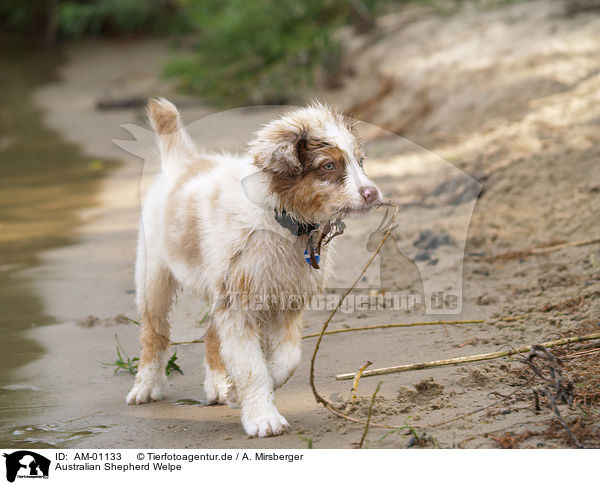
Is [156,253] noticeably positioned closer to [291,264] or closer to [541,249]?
[291,264]

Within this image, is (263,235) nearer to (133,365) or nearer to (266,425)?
(266,425)

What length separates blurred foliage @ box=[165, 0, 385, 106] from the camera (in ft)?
42.6

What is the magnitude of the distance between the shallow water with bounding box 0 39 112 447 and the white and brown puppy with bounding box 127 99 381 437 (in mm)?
1240

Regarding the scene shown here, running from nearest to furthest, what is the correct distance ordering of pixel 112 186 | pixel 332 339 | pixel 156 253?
pixel 156 253 → pixel 332 339 → pixel 112 186

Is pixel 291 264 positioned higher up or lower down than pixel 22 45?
lower down

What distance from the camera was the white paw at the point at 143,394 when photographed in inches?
181

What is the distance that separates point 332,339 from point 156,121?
180 cm

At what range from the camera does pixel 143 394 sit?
181 inches

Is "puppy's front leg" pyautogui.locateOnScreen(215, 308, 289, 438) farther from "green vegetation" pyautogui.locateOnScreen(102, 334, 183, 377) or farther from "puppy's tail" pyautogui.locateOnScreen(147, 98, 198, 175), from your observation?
"puppy's tail" pyautogui.locateOnScreen(147, 98, 198, 175)

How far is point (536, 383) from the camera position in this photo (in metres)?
3.91

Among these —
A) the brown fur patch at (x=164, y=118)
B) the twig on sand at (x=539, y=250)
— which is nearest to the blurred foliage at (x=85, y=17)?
the twig on sand at (x=539, y=250)
